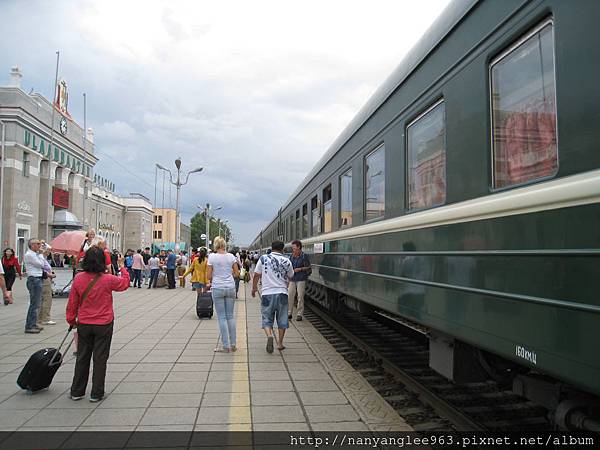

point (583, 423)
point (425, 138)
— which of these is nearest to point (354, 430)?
point (583, 423)

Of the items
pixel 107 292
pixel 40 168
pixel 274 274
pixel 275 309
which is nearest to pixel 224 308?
pixel 275 309

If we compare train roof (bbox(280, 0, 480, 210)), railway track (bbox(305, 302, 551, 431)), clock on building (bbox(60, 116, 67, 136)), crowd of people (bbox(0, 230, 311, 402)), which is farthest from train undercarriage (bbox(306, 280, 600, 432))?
clock on building (bbox(60, 116, 67, 136))

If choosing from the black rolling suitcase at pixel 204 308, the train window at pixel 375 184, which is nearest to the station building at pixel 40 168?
the black rolling suitcase at pixel 204 308

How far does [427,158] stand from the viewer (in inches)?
173

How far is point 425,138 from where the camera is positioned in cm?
443

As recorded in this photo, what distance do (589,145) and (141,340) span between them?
7.36 m

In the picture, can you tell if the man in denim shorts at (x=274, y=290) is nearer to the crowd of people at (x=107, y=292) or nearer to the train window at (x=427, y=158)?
the crowd of people at (x=107, y=292)

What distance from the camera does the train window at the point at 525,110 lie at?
109 inches

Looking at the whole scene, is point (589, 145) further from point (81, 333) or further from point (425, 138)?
point (81, 333)

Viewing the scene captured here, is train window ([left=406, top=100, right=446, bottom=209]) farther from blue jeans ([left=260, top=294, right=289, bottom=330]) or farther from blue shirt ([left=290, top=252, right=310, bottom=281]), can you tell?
blue shirt ([left=290, top=252, right=310, bottom=281])

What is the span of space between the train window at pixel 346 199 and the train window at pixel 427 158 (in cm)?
227

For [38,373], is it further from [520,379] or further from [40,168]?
[40,168]

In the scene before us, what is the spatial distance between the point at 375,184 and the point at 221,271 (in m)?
2.74

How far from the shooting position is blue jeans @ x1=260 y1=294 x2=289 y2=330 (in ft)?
23.9
